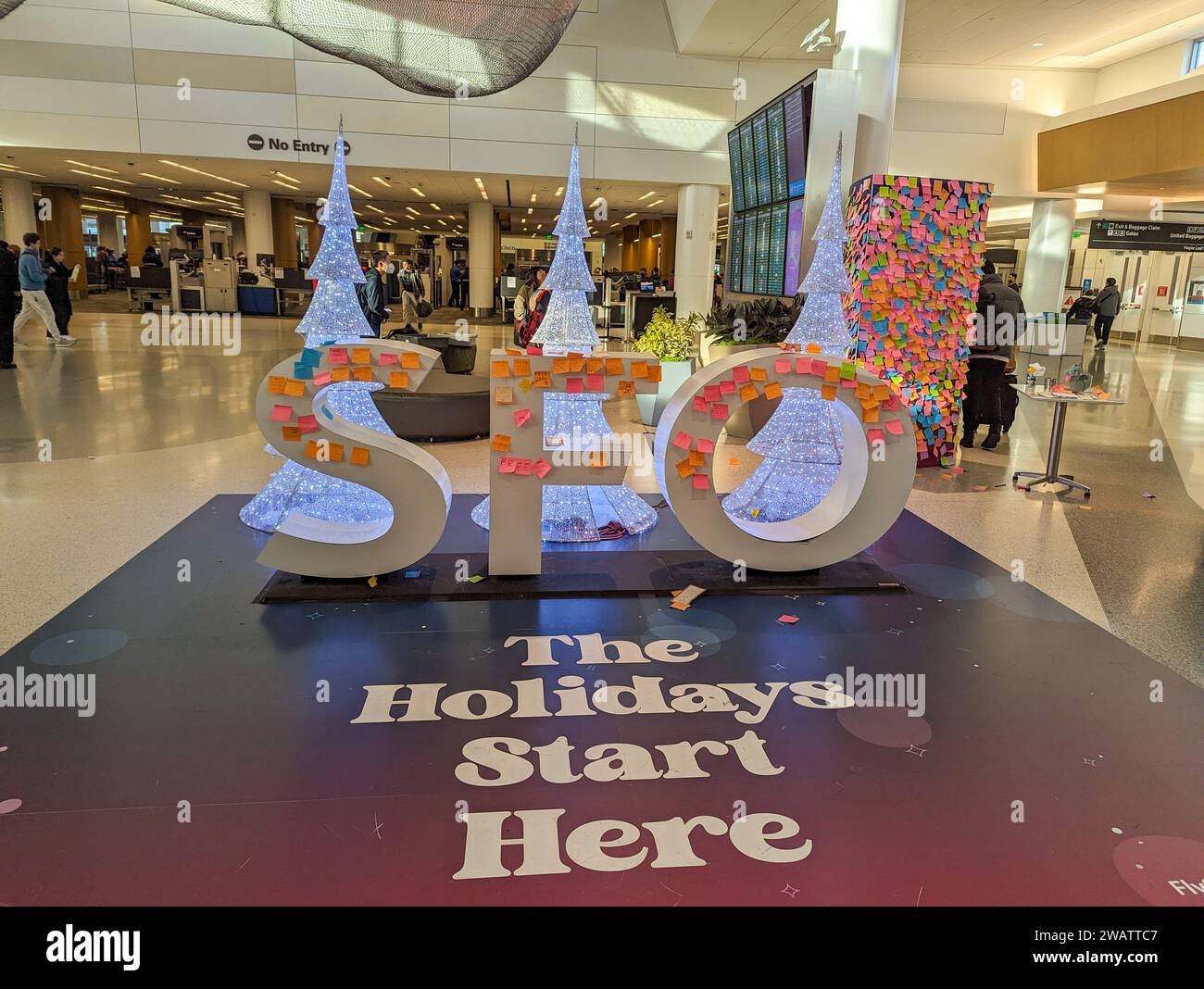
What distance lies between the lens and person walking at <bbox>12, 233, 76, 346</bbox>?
12.2 metres

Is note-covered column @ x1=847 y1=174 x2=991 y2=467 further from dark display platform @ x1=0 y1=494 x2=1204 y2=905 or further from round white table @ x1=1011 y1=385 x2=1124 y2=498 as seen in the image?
dark display platform @ x1=0 y1=494 x2=1204 y2=905

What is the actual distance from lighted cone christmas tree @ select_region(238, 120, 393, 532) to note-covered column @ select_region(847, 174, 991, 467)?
4.52 meters

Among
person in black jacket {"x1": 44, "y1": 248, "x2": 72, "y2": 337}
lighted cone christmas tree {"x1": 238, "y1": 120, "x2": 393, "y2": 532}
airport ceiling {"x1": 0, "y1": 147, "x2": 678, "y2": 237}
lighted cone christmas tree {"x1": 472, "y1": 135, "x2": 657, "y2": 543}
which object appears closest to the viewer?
lighted cone christmas tree {"x1": 238, "y1": 120, "x2": 393, "y2": 532}

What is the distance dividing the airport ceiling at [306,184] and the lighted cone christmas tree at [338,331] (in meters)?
12.5

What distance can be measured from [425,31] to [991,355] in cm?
654

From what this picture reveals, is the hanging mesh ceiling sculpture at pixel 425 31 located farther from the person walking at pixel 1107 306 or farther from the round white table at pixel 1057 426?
the person walking at pixel 1107 306

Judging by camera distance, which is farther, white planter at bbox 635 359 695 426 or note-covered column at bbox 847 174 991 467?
white planter at bbox 635 359 695 426

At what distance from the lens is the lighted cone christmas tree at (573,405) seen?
521cm

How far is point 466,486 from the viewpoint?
20.8 ft

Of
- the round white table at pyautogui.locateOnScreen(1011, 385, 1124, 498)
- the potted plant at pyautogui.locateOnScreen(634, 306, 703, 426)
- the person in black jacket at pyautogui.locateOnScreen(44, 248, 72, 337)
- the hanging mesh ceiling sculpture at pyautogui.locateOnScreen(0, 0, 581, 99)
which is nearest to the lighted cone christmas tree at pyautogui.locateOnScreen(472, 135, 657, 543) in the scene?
the hanging mesh ceiling sculpture at pyautogui.locateOnScreen(0, 0, 581, 99)

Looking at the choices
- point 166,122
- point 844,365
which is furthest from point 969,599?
point 166,122

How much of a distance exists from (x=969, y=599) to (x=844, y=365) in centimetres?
140

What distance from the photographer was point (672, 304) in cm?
1822
